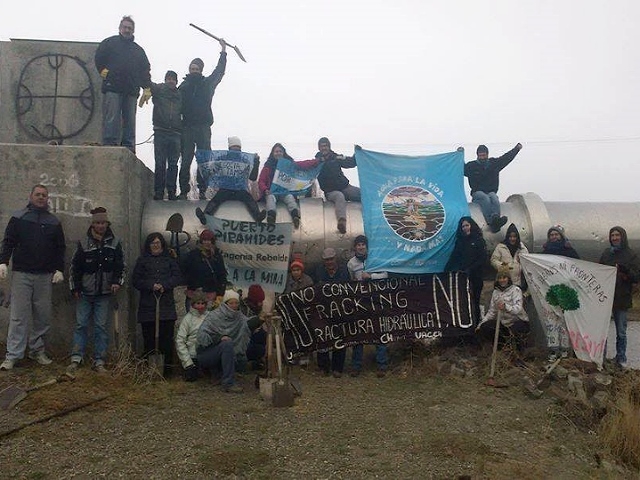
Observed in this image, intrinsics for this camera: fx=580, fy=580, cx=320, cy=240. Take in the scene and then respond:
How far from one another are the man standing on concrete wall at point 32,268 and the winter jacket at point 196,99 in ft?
8.59

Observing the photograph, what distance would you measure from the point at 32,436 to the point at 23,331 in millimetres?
2014

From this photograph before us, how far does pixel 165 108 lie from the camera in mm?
8500

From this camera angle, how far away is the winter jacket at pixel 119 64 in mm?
8047

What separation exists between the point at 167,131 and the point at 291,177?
194 centimetres

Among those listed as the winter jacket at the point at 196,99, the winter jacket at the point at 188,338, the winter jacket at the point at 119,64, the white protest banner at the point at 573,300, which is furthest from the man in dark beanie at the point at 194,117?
the white protest banner at the point at 573,300

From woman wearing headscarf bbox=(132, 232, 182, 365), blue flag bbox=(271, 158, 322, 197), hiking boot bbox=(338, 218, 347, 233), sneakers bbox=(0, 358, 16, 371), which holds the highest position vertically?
blue flag bbox=(271, 158, 322, 197)

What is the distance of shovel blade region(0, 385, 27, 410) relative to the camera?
5703 millimetres

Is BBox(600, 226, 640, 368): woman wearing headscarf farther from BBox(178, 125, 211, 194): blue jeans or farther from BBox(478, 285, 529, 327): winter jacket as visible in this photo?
BBox(178, 125, 211, 194): blue jeans

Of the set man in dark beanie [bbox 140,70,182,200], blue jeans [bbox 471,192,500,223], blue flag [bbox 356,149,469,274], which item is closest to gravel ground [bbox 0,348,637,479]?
blue flag [bbox 356,149,469,274]

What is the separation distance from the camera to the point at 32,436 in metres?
5.16

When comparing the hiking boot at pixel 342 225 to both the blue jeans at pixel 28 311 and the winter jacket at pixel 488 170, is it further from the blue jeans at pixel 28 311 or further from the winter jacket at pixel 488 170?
the blue jeans at pixel 28 311

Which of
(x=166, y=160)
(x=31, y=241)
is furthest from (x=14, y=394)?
(x=166, y=160)

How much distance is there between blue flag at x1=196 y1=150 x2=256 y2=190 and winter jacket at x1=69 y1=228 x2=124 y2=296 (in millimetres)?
2095

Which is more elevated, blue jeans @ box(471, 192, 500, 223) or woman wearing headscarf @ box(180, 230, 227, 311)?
blue jeans @ box(471, 192, 500, 223)
